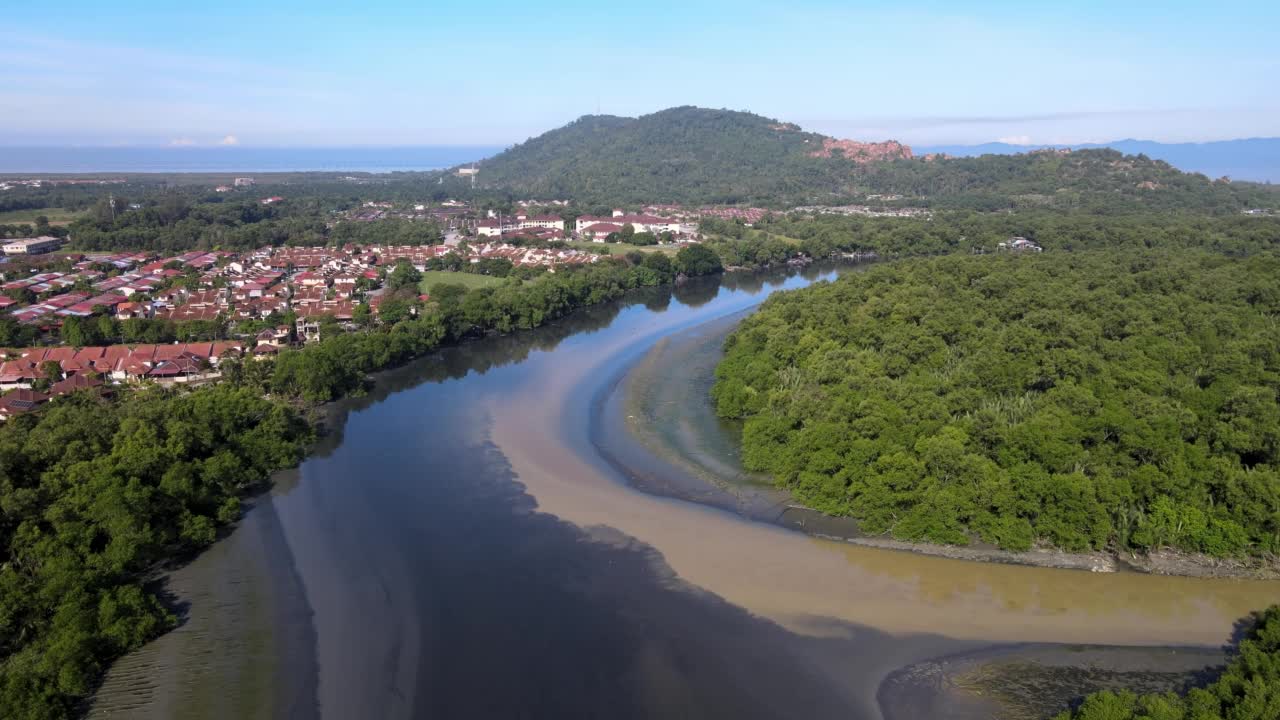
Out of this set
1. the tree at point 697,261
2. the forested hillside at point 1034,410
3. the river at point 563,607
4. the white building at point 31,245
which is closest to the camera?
the river at point 563,607

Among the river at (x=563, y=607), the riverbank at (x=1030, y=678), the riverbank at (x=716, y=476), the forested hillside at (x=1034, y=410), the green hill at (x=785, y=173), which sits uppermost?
the green hill at (x=785, y=173)

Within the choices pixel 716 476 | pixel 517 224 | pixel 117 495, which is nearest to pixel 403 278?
pixel 716 476

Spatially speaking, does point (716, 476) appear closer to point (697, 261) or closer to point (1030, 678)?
point (1030, 678)

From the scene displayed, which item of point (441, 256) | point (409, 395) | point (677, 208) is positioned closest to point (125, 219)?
point (441, 256)

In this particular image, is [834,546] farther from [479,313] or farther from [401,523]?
[479,313]

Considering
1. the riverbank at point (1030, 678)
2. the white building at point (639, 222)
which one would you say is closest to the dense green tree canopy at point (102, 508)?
the riverbank at point (1030, 678)

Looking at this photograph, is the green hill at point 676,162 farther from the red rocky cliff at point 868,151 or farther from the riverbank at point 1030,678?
the riverbank at point 1030,678
